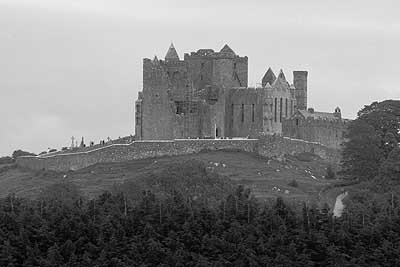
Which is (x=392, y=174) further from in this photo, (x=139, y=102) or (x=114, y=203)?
(x=139, y=102)

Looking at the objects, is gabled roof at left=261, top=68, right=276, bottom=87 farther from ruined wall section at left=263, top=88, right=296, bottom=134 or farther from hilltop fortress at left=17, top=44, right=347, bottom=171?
ruined wall section at left=263, top=88, right=296, bottom=134

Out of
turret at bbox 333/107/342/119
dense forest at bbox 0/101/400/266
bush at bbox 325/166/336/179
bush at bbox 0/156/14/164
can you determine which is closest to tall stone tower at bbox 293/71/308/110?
turret at bbox 333/107/342/119

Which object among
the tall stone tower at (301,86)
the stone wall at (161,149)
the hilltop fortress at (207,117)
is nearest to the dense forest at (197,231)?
the stone wall at (161,149)

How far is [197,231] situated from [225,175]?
1574cm

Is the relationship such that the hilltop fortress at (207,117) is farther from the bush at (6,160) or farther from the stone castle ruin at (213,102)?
the bush at (6,160)

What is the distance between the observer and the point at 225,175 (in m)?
105

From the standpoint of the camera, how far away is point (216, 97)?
120 meters

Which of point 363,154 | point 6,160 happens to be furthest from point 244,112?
point 6,160

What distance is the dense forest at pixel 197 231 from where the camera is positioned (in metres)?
86.2

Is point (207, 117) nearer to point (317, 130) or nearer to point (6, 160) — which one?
point (317, 130)

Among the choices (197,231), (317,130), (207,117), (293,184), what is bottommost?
(197,231)

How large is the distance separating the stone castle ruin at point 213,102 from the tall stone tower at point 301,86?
5920 mm

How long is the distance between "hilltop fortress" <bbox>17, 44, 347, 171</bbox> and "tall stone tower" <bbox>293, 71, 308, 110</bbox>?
223 inches

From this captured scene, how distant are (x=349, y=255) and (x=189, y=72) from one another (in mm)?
35585
